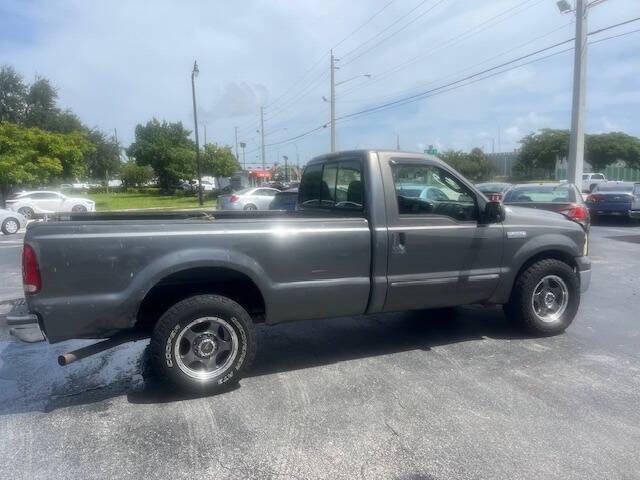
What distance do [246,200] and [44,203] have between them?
31.7 feet

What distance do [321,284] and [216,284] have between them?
2.95 ft

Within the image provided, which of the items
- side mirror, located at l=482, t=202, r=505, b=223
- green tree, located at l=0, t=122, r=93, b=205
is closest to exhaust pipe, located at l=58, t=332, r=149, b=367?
side mirror, located at l=482, t=202, r=505, b=223

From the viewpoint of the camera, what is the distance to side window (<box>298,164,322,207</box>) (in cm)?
620

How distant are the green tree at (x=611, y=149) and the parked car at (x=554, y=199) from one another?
1925 inches

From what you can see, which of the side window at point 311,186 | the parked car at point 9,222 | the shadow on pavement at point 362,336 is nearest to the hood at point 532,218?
the shadow on pavement at point 362,336

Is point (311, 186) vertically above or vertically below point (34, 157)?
below

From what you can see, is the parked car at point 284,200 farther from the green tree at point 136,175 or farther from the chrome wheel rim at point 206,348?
the green tree at point 136,175

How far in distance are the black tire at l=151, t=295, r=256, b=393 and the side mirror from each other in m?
2.51

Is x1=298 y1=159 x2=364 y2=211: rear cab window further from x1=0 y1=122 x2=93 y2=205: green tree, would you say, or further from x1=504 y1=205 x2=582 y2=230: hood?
x1=0 y1=122 x2=93 y2=205: green tree

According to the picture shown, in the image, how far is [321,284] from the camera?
4766 millimetres

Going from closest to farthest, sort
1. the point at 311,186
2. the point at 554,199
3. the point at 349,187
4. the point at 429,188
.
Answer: the point at 349,187, the point at 429,188, the point at 311,186, the point at 554,199

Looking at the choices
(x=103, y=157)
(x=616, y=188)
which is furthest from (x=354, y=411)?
(x=103, y=157)

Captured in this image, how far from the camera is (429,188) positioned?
5582 millimetres

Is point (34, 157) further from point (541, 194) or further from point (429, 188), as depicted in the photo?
point (429, 188)
